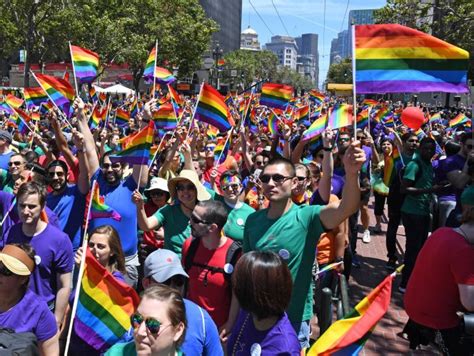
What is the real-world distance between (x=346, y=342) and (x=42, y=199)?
2.42m

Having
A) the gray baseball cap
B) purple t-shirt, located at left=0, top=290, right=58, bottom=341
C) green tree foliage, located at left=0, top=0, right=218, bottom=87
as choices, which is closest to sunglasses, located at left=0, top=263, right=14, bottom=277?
purple t-shirt, located at left=0, top=290, right=58, bottom=341

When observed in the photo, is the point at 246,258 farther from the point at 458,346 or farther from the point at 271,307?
the point at 458,346

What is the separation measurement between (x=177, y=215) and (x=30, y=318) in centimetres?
184

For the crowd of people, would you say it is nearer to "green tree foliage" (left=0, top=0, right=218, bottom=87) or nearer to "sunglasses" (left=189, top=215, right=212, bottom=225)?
"sunglasses" (left=189, top=215, right=212, bottom=225)

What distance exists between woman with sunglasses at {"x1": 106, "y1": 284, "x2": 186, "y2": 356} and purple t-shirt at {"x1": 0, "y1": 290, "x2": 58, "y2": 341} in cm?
65

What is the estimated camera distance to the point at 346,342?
103 inches

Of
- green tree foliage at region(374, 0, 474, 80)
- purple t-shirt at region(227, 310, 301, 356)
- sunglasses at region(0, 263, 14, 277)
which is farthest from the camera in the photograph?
green tree foliage at region(374, 0, 474, 80)

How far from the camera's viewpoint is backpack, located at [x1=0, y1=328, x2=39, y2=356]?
2.63 meters

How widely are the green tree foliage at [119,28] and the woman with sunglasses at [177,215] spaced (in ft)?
81.7

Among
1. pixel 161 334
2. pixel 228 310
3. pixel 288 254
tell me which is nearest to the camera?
pixel 161 334

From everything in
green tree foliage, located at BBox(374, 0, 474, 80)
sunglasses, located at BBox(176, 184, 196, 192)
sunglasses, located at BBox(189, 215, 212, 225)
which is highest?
green tree foliage, located at BBox(374, 0, 474, 80)

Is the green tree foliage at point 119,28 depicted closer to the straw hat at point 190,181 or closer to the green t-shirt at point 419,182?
the green t-shirt at point 419,182

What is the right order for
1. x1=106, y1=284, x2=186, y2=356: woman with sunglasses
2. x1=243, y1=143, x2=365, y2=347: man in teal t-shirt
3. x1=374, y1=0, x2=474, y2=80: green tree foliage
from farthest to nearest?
1. x1=374, y1=0, x2=474, y2=80: green tree foliage
2. x1=243, y1=143, x2=365, y2=347: man in teal t-shirt
3. x1=106, y1=284, x2=186, y2=356: woman with sunglasses

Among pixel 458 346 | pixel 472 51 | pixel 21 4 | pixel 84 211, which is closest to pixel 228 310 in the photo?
pixel 458 346
